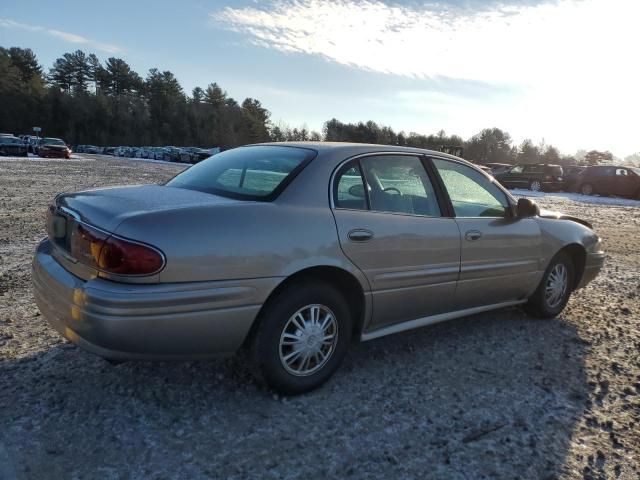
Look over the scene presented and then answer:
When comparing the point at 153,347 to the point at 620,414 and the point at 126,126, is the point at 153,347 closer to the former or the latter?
the point at 620,414

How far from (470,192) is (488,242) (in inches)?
16.7

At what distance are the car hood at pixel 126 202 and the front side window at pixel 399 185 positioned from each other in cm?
99

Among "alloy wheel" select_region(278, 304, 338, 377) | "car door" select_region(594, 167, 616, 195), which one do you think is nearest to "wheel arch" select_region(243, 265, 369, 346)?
"alloy wheel" select_region(278, 304, 338, 377)

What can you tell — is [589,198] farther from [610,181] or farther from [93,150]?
[93,150]

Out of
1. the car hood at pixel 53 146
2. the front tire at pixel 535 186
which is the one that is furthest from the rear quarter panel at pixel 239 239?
the car hood at pixel 53 146

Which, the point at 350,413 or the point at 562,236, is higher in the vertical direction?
the point at 562,236

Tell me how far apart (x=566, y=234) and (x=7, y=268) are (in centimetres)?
563

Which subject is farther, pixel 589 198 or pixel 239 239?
pixel 589 198

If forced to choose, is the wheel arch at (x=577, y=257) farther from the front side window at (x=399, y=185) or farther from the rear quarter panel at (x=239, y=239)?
the rear quarter panel at (x=239, y=239)

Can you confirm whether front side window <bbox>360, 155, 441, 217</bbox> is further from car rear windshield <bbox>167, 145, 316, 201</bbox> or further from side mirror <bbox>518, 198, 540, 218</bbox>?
side mirror <bbox>518, 198, 540, 218</bbox>

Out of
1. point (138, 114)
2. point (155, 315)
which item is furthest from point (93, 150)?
point (155, 315)

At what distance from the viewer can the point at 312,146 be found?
345 cm

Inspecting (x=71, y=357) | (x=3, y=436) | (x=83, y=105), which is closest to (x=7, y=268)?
(x=71, y=357)

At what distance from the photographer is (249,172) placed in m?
3.37
